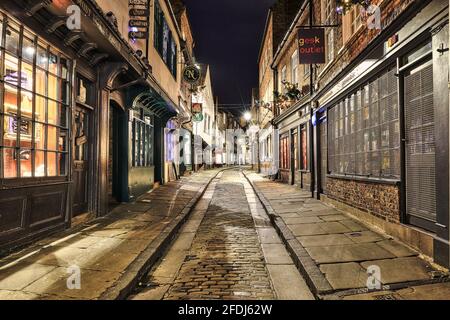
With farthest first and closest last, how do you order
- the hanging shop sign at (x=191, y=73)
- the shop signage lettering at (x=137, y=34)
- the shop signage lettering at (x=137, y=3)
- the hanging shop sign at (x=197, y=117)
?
the hanging shop sign at (x=197, y=117), the hanging shop sign at (x=191, y=73), the shop signage lettering at (x=137, y=3), the shop signage lettering at (x=137, y=34)

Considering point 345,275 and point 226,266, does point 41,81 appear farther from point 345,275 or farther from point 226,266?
point 345,275

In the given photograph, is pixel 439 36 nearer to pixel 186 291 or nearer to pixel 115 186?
pixel 186 291

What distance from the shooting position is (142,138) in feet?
41.2

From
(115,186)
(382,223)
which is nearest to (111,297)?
(382,223)

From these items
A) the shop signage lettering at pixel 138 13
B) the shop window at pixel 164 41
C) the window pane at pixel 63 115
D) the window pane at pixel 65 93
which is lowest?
the window pane at pixel 63 115

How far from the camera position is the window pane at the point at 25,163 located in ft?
18.0

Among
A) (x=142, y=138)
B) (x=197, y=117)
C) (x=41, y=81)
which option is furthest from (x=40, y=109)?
(x=197, y=117)

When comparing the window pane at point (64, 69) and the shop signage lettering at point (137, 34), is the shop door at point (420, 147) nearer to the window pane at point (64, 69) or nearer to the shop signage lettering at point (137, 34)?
the window pane at point (64, 69)

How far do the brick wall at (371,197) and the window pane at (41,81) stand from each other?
705cm

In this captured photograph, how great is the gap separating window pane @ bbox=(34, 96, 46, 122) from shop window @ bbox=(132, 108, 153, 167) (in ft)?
16.8

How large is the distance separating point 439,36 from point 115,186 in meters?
9.37

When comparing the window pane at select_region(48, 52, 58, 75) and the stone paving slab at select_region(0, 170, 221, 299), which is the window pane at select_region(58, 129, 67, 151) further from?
the stone paving slab at select_region(0, 170, 221, 299)

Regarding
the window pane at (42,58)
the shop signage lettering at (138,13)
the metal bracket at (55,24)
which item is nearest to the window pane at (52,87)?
the window pane at (42,58)

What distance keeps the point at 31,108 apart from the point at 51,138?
Result: 0.84 metres
